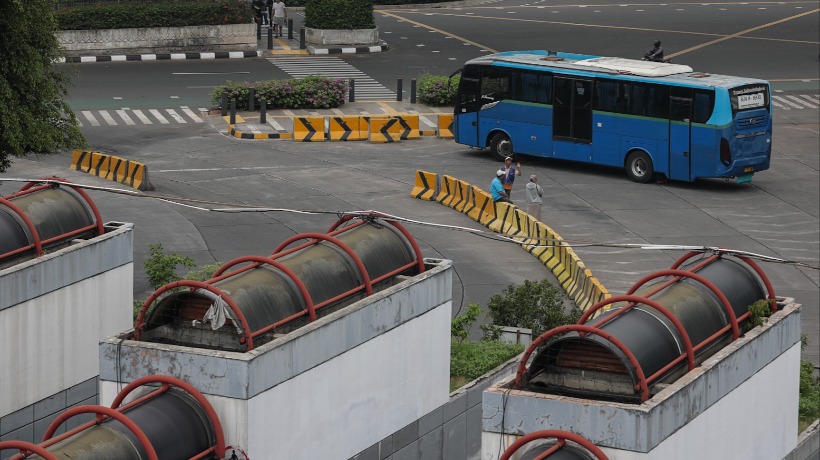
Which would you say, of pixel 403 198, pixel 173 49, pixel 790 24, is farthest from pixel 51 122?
pixel 790 24

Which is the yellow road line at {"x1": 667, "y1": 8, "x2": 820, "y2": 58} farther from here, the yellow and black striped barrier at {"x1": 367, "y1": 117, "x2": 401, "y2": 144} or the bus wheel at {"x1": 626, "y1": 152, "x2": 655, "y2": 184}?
the bus wheel at {"x1": 626, "y1": 152, "x2": 655, "y2": 184}

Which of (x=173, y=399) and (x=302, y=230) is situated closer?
(x=173, y=399)

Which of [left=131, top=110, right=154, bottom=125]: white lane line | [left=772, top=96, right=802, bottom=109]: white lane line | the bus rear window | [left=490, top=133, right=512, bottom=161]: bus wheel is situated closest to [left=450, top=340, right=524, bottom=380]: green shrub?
the bus rear window

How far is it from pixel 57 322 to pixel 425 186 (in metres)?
20.4

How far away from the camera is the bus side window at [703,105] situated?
37688 mm

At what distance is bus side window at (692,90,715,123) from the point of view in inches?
1484

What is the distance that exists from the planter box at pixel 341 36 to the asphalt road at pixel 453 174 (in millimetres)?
938

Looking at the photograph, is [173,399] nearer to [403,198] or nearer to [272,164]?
[403,198]

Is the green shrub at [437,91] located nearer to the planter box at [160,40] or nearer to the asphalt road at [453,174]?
the asphalt road at [453,174]

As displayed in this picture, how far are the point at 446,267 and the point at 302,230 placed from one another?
638 inches

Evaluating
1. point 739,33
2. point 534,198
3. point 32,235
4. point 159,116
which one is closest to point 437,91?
point 159,116

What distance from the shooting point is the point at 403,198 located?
36469 millimetres

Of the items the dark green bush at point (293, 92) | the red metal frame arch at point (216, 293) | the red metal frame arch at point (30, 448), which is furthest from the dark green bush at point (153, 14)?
the red metal frame arch at point (30, 448)

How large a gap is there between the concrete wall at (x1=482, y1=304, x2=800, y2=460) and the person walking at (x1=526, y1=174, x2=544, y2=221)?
1651 cm
